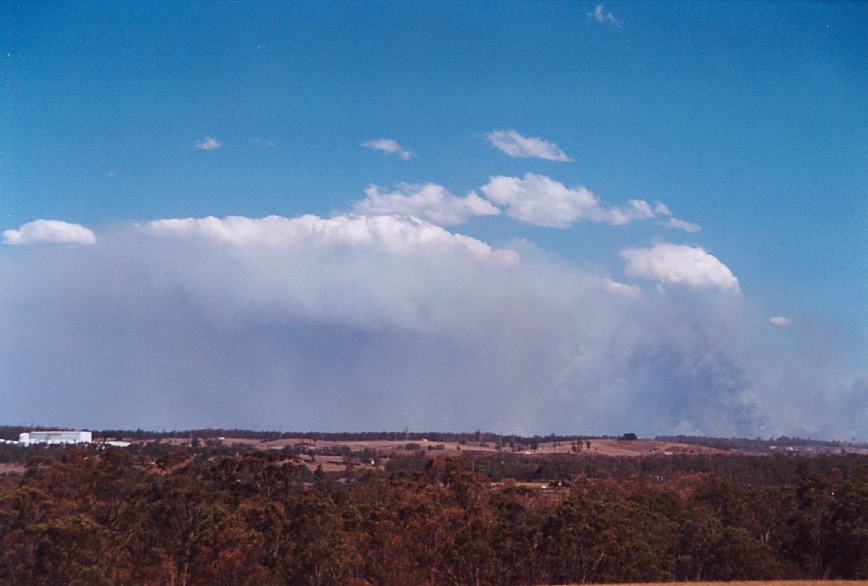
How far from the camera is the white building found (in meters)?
132

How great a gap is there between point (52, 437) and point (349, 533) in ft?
403

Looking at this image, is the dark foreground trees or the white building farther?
the white building

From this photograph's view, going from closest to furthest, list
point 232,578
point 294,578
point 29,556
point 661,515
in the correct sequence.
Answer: point 29,556 → point 232,578 → point 294,578 → point 661,515

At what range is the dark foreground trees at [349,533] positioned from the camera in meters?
48.8

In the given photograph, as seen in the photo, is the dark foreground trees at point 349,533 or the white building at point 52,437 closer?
the dark foreground trees at point 349,533

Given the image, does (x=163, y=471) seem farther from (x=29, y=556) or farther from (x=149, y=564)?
(x=29, y=556)

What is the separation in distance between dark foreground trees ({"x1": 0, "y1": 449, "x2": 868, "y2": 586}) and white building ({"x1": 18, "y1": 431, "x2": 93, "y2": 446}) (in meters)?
75.5

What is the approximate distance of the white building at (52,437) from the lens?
132 metres

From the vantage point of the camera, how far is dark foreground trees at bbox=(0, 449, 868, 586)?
Answer: 160ft

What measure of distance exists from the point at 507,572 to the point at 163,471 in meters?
29.8

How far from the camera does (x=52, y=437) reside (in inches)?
6097

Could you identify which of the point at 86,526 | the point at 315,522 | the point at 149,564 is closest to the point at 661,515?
the point at 315,522

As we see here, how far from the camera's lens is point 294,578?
52656 millimetres

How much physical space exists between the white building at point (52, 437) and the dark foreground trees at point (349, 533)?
75523 mm
